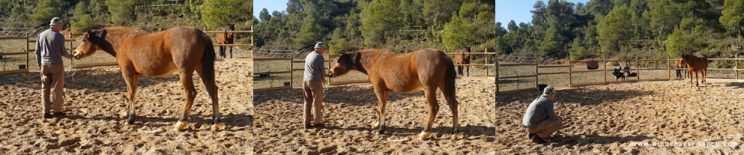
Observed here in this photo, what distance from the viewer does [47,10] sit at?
3326mm

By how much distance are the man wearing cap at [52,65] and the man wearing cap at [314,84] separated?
137cm

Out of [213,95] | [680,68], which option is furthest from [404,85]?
[680,68]

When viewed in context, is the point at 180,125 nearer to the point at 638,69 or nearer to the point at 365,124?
the point at 365,124

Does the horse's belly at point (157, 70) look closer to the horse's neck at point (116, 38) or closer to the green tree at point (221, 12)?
the horse's neck at point (116, 38)

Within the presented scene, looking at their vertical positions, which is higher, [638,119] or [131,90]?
[131,90]

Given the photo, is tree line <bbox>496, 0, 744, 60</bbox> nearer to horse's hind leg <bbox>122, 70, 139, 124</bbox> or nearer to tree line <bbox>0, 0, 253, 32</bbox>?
tree line <bbox>0, 0, 253, 32</bbox>

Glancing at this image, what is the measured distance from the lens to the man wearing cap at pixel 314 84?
3.10 metres

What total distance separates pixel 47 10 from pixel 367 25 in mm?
2056

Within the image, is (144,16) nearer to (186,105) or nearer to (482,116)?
(186,105)

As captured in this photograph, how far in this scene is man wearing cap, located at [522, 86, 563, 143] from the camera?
3471 millimetres

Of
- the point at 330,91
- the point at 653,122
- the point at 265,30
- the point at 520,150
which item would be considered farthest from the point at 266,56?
the point at 653,122

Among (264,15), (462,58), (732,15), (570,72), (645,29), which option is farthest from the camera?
(645,29)

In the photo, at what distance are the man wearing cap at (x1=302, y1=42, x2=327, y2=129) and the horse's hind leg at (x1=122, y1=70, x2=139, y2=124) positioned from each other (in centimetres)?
96

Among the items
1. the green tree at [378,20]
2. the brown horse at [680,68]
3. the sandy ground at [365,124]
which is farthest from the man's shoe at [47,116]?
the brown horse at [680,68]
